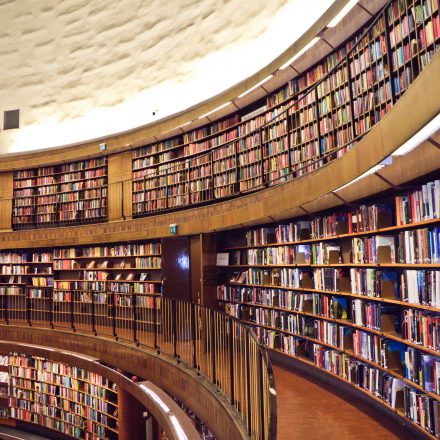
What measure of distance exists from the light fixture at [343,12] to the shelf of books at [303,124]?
23 cm

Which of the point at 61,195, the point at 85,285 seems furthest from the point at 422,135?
the point at 61,195

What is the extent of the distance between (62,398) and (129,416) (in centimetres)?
207

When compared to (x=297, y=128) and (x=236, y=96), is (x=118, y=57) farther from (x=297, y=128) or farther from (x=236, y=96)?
(x=297, y=128)

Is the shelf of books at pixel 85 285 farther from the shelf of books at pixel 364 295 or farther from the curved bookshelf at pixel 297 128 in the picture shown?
the shelf of books at pixel 364 295

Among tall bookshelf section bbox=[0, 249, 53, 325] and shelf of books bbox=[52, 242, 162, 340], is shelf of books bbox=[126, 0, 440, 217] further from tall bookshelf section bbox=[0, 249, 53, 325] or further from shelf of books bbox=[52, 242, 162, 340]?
tall bookshelf section bbox=[0, 249, 53, 325]

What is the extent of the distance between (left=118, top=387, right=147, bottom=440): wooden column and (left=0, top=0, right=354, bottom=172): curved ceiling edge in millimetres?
4295

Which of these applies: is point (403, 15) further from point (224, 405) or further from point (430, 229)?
point (224, 405)

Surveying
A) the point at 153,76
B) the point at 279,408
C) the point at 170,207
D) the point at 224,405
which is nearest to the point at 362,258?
the point at 279,408

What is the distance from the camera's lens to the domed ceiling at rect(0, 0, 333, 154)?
22.3 feet

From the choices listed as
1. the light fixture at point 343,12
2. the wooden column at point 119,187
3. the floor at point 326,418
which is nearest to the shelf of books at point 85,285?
the wooden column at point 119,187

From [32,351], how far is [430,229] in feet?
24.0

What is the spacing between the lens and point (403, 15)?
389 cm

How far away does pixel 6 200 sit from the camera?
10266 millimetres

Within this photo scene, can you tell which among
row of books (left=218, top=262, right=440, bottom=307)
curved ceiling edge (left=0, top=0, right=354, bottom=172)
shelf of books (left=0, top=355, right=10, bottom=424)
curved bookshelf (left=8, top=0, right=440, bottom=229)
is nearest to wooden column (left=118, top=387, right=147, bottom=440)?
row of books (left=218, top=262, right=440, bottom=307)
